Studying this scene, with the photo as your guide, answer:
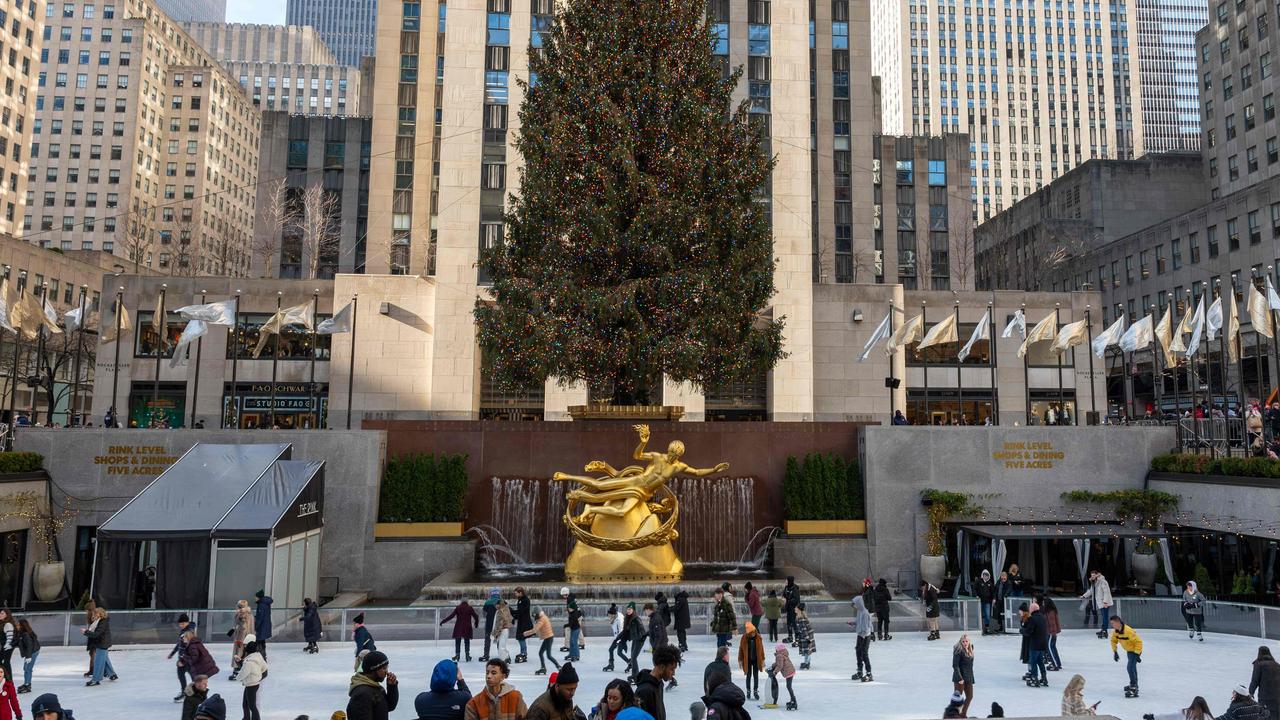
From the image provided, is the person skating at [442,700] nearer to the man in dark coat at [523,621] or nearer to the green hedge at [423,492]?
the man in dark coat at [523,621]

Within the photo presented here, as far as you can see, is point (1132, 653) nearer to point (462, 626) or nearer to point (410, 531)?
point (462, 626)

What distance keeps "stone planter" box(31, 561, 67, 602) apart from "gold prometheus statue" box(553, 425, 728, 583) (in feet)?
49.9

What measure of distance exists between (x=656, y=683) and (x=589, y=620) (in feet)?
40.1

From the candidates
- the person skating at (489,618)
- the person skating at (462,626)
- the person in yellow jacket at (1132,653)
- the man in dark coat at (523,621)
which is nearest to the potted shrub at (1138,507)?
the person in yellow jacket at (1132,653)

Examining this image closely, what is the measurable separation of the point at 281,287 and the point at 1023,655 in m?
43.5

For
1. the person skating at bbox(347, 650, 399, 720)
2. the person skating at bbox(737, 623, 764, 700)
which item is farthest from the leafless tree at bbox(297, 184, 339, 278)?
the person skating at bbox(347, 650, 399, 720)

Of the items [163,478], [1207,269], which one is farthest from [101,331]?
[1207,269]

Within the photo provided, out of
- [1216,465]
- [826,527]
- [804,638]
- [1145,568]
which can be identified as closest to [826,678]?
[804,638]

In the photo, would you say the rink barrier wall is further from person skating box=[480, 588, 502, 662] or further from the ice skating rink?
person skating box=[480, 588, 502, 662]

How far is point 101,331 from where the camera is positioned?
4825cm

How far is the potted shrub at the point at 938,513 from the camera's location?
29125mm

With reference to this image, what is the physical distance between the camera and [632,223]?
3097 cm

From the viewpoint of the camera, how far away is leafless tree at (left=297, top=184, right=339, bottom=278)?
67.1m

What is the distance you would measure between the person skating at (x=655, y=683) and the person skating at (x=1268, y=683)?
821 centimetres
